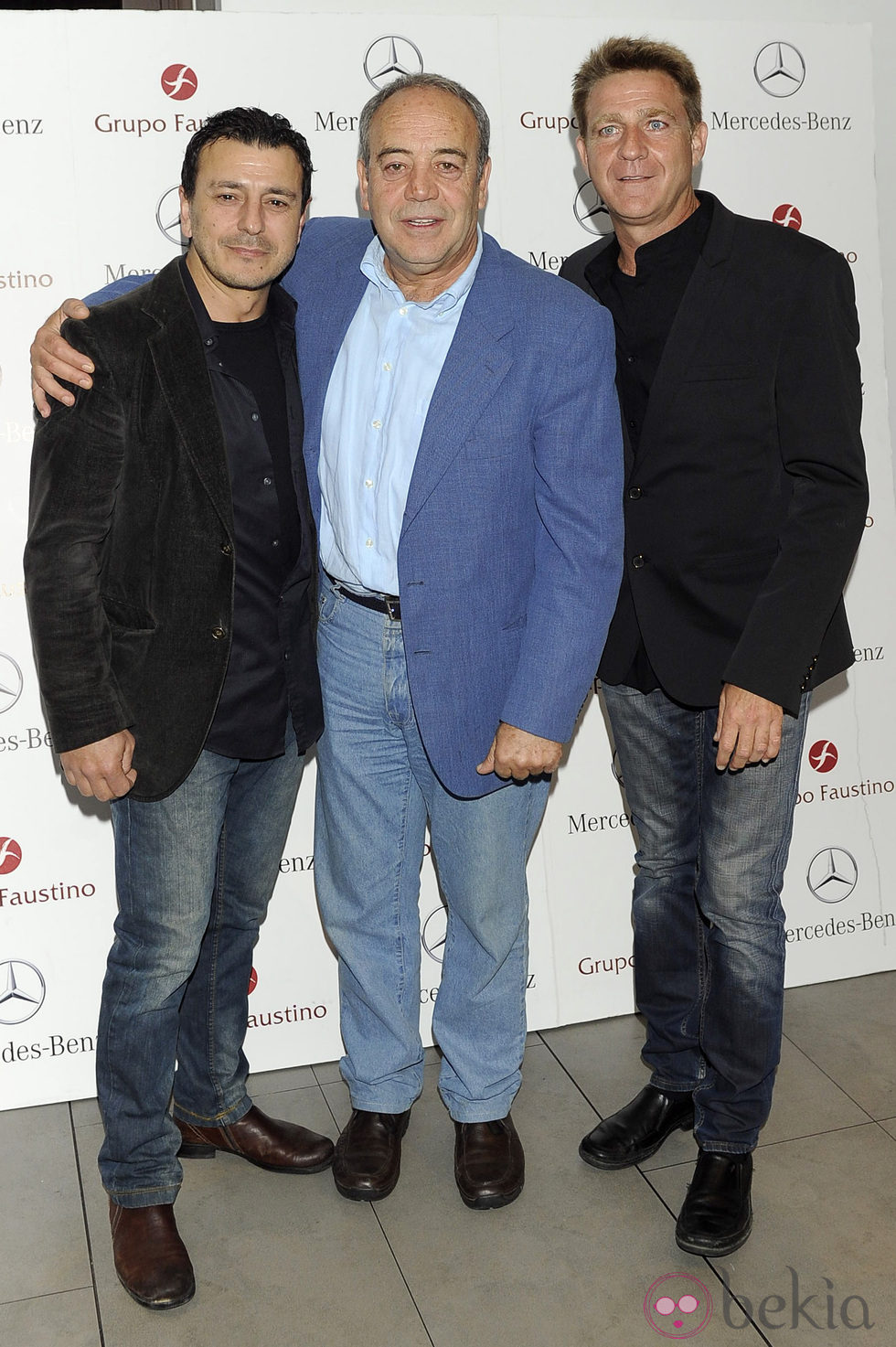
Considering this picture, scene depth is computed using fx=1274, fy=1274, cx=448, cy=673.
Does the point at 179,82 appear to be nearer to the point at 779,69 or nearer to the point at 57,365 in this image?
the point at 57,365

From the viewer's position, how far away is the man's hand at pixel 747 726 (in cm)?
209

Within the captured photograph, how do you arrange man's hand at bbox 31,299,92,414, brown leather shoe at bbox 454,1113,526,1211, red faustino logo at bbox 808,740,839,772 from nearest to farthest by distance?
man's hand at bbox 31,299,92,414 → brown leather shoe at bbox 454,1113,526,1211 → red faustino logo at bbox 808,740,839,772

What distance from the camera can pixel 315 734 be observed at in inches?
91.0

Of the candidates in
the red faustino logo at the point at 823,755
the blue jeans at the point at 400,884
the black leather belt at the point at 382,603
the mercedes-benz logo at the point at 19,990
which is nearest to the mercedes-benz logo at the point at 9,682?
the mercedes-benz logo at the point at 19,990

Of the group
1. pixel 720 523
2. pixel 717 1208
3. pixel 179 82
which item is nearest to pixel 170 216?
pixel 179 82

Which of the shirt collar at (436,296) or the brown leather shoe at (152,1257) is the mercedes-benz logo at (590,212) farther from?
the brown leather shoe at (152,1257)

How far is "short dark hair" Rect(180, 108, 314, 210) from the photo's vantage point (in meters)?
2.04

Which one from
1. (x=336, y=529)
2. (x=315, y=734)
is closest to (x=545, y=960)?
(x=315, y=734)

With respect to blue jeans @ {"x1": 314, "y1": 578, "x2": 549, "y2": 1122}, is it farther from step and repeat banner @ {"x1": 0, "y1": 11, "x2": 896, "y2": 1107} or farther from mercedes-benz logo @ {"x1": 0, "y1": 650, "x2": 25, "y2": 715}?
mercedes-benz logo @ {"x1": 0, "y1": 650, "x2": 25, "y2": 715}

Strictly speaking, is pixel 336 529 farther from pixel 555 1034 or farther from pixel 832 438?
pixel 555 1034

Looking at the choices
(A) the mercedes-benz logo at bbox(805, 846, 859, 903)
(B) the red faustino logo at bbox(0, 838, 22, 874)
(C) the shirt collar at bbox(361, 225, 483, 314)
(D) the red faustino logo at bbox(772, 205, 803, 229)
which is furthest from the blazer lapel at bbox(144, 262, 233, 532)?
(A) the mercedes-benz logo at bbox(805, 846, 859, 903)

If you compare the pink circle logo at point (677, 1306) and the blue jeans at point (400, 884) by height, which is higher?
the blue jeans at point (400, 884)

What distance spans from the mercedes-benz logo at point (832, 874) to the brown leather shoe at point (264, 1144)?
1382 mm

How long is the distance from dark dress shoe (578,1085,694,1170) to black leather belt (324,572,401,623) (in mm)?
1130
